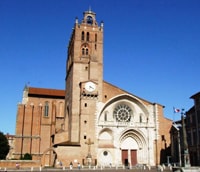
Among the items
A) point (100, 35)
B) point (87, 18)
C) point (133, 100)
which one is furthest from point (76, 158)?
point (87, 18)

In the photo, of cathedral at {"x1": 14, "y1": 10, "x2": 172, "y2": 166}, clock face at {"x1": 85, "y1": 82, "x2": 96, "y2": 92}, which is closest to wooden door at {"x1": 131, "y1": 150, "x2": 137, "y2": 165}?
cathedral at {"x1": 14, "y1": 10, "x2": 172, "y2": 166}

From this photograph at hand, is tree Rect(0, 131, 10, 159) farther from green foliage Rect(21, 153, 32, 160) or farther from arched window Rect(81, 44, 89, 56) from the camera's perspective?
arched window Rect(81, 44, 89, 56)

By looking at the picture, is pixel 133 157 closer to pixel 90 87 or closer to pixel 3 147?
pixel 90 87

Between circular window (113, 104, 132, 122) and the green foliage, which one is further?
the green foliage

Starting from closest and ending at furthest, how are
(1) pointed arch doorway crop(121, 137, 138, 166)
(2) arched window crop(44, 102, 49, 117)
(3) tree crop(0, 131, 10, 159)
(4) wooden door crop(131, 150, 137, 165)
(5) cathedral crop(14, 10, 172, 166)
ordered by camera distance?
(5) cathedral crop(14, 10, 172, 166) < (1) pointed arch doorway crop(121, 137, 138, 166) < (4) wooden door crop(131, 150, 137, 165) < (3) tree crop(0, 131, 10, 159) < (2) arched window crop(44, 102, 49, 117)

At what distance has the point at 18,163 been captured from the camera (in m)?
42.0

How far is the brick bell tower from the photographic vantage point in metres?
46.5

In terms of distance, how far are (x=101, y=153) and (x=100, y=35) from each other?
23.0 m

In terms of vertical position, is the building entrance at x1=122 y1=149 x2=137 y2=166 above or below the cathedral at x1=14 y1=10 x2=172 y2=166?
below

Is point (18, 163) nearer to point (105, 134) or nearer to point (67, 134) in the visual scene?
point (67, 134)

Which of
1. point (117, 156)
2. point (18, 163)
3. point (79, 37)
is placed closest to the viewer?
point (18, 163)

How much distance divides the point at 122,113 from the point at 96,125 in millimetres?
6185

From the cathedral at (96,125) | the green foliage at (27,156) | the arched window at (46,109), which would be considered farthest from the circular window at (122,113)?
the arched window at (46,109)

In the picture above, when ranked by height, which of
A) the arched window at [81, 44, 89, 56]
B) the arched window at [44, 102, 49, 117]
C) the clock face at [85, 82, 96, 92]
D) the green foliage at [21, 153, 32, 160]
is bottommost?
the green foliage at [21, 153, 32, 160]
